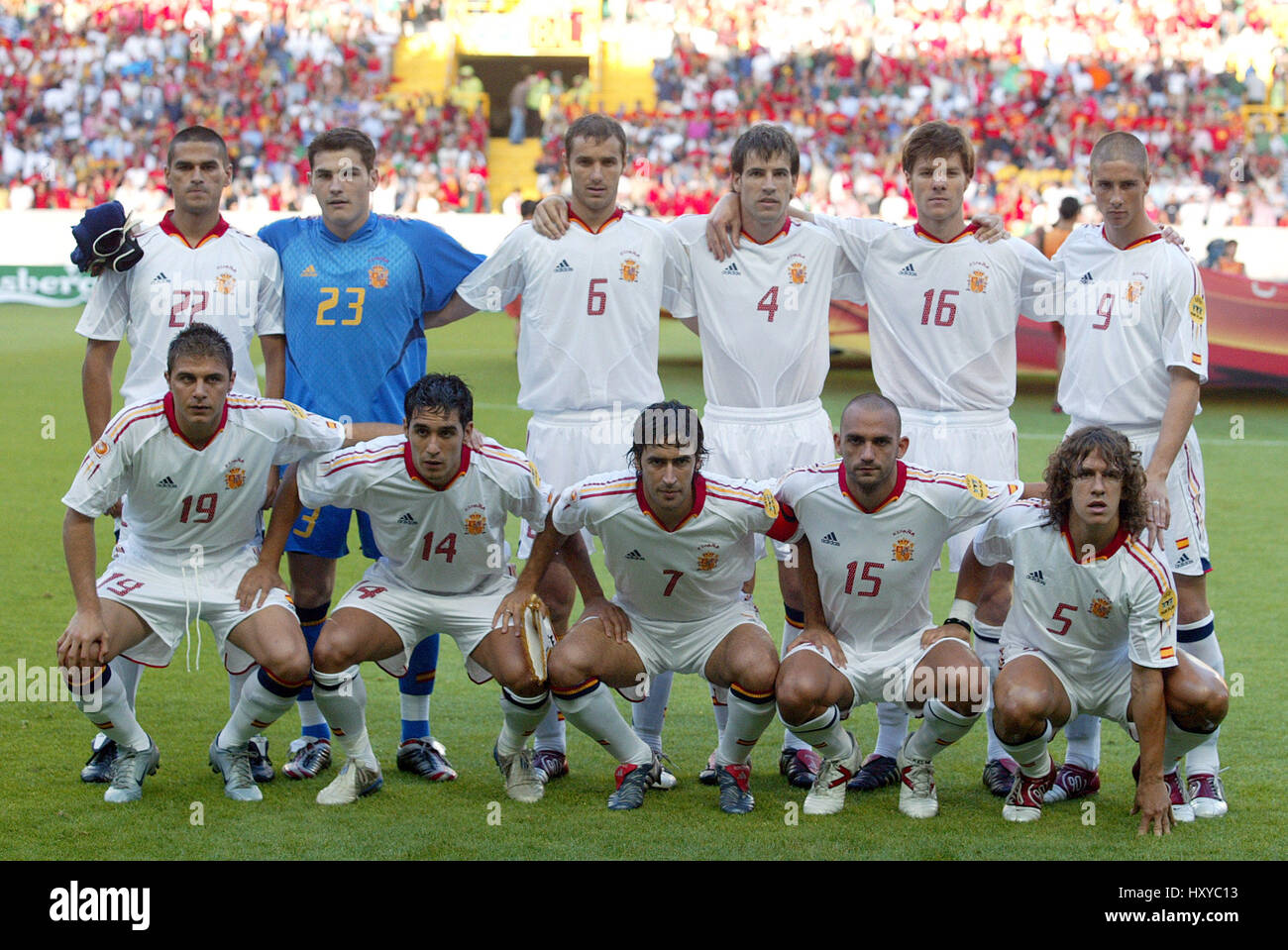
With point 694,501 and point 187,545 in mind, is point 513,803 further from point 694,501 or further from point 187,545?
point 187,545

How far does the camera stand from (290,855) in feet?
13.4

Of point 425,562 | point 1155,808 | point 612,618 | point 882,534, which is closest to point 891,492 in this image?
point 882,534

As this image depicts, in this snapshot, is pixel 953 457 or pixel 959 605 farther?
pixel 953 457

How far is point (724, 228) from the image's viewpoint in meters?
5.18

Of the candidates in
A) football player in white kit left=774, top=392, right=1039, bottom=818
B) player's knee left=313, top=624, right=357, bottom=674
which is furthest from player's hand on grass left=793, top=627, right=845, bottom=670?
player's knee left=313, top=624, right=357, bottom=674

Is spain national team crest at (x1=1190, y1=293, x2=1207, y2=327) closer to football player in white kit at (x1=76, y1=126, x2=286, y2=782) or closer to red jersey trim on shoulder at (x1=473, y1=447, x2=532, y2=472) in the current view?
red jersey trim on shoulder at (x1=473, y1=447, x2=532, y2=472)

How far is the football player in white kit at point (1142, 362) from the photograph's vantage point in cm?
479

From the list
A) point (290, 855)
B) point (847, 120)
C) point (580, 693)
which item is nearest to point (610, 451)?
point (580, 693)

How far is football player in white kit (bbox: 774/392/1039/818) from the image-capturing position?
4.50 m

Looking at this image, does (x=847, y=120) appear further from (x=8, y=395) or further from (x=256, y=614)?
(x=256, y=614)

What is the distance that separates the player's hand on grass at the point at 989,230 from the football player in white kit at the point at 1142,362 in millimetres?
314

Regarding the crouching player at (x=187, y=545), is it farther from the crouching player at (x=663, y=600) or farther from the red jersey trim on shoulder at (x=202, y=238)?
the crouching player at (x=663, y=600)
